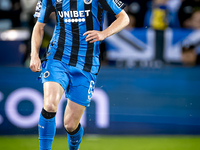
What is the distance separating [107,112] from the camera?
17.9 feet

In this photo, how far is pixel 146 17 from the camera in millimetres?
6004

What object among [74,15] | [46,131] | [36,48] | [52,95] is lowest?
[46,131]

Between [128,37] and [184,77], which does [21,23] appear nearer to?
[128,37]

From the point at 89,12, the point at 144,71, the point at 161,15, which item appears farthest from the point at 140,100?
the point at 89,12

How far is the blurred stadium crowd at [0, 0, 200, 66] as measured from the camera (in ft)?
18.5

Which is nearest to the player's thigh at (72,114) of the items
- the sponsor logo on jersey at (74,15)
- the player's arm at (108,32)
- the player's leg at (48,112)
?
the player's leg at (48,112)

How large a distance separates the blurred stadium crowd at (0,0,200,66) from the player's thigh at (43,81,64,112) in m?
2.35

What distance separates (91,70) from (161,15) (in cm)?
253

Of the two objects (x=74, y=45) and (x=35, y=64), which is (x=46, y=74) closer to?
Result: (x=35, y=64)

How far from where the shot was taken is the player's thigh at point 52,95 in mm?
3269

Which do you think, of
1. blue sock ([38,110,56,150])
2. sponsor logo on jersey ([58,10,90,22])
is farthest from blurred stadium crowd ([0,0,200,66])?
blue sock ([38,110,56,150])

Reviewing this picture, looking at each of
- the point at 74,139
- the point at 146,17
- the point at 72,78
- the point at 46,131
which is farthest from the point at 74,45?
the point at 146,17

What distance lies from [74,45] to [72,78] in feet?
1.17

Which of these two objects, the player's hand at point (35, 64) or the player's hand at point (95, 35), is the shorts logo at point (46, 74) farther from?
the player's hand at point (95, 35)
